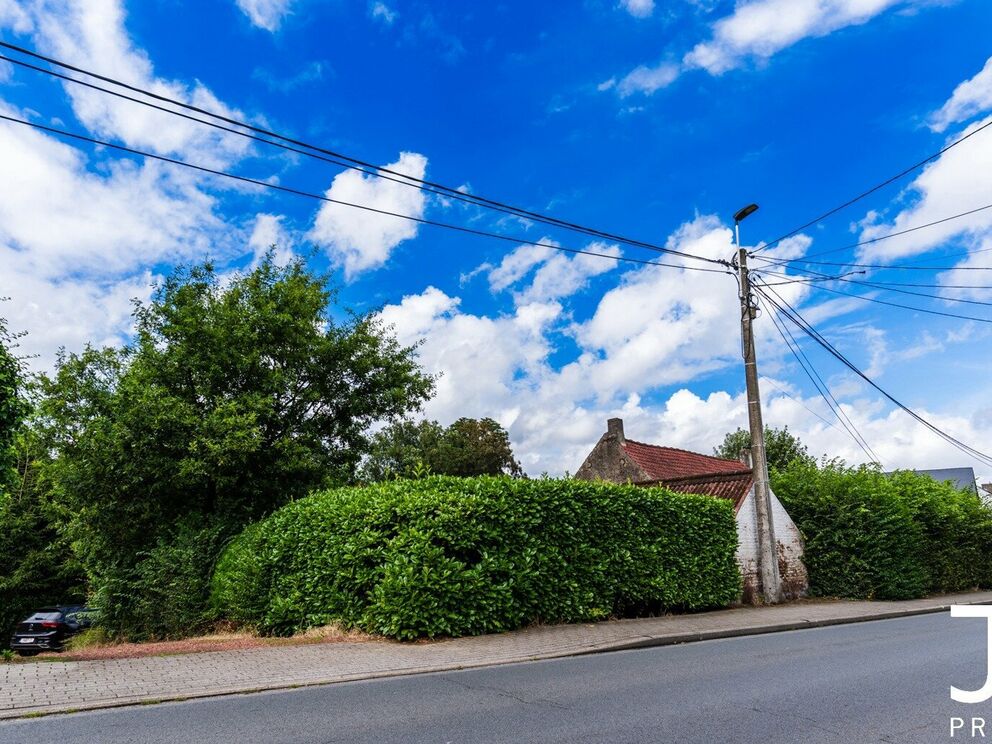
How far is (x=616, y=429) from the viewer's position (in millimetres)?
34469

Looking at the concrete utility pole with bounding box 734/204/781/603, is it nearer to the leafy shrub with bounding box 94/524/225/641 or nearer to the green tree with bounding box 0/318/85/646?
the leafy shrub with bounding box 94/524/225/641

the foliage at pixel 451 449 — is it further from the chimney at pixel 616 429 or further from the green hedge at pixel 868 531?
the green hedge at pixel 868 531

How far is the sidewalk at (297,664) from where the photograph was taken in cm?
698

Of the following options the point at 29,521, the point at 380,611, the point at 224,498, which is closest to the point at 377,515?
the point at 380,611

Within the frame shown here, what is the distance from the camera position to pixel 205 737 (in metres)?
5.46

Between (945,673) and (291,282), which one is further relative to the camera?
(291,282)

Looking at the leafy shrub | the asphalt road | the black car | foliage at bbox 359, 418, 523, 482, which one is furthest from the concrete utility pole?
foliage at bbox 359, 418, 523, 482

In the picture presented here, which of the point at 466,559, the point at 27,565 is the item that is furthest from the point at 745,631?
the point at 27,565

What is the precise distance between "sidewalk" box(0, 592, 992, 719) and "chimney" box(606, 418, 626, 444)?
20.9m

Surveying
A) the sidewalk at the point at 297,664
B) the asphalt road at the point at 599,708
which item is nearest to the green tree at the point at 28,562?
the sidewalk at the point at 297,664

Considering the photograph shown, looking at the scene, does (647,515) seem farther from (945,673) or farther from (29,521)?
Answer: (29,521)

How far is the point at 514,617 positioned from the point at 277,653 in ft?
12.9

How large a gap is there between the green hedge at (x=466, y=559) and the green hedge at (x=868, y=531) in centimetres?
559

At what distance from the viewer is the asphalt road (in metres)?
5.45
